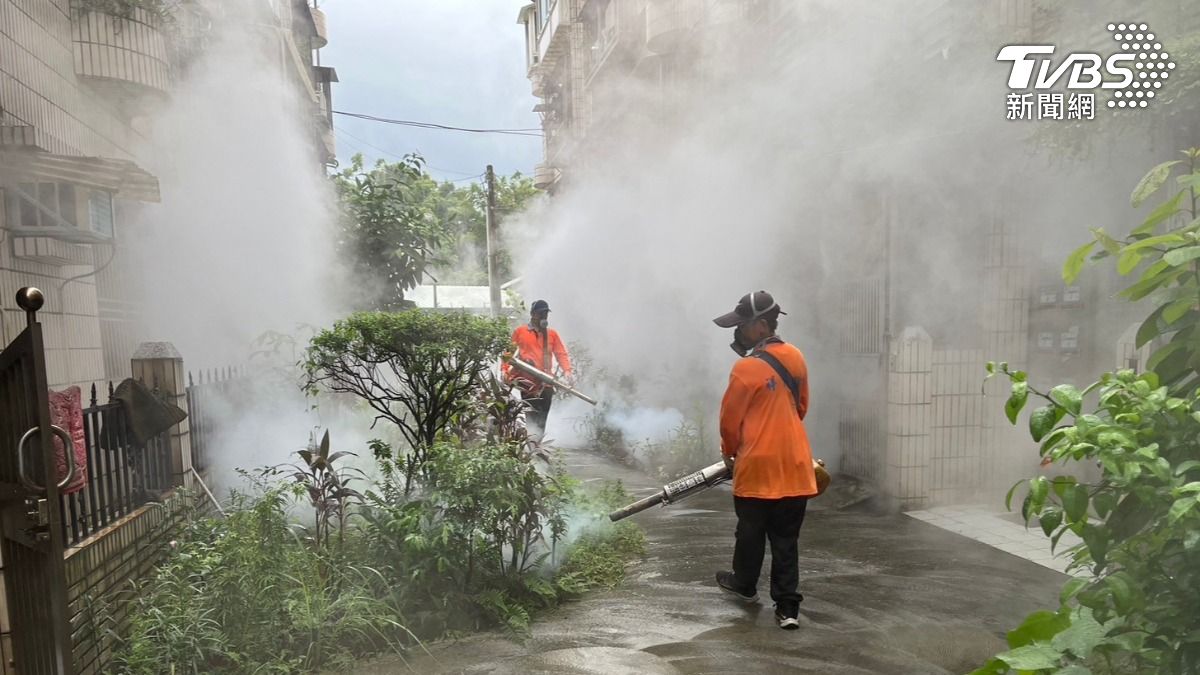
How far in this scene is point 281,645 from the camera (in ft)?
12.2

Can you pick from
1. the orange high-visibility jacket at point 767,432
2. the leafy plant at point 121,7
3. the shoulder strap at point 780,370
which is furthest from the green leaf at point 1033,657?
the leafy plant at point 121,7

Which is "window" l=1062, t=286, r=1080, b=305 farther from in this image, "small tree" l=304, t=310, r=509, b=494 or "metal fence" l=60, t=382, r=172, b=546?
"metal fence" l=60, t=382, r=172, b=546

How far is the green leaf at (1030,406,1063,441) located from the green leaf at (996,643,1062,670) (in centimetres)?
44

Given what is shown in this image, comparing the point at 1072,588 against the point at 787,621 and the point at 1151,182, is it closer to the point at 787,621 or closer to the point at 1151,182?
the point at 1151,182

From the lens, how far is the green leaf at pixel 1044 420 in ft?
5.26

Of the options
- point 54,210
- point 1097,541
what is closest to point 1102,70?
point 1097,541

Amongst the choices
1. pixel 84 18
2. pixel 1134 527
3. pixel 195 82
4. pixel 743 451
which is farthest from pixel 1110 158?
pixel 195 82

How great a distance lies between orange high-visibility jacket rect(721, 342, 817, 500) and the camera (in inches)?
166

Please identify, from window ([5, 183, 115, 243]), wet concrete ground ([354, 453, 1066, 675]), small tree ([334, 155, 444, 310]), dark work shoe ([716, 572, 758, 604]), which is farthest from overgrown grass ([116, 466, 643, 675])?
small tree ([334, 155, 444, 310])

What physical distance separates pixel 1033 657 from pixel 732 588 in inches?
127

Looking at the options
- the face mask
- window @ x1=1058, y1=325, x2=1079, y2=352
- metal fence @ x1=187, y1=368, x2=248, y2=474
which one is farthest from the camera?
window @ x1=1058, y1=325, x2=1079, y2=352

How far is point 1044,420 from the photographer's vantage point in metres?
1.61

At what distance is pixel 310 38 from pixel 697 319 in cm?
1723

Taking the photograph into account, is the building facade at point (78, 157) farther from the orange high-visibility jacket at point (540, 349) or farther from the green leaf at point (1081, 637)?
the green leaf at point (1081, 637)
